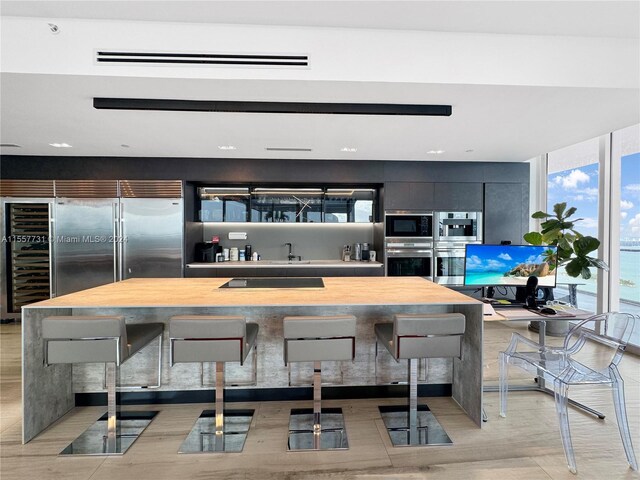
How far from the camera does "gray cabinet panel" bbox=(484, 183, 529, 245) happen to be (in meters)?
5.07

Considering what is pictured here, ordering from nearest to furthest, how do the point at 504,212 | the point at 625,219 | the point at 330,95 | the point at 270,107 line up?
the point at 330,95, the point at 270,107, the point at 625,219, the point at 504,212

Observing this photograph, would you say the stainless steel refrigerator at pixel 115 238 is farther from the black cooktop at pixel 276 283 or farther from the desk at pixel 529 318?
the desk at pixel 529 318

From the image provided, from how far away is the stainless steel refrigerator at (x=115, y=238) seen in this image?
4.75 m

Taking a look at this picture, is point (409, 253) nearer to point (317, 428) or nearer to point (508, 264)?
point (508, 264)

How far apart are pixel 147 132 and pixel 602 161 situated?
546 centimetres

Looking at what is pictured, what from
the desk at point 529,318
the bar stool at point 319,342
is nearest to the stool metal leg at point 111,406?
the bar stool at point 319,342

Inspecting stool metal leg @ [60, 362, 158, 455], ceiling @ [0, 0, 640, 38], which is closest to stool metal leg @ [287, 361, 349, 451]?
stool metal leg @ [60, 362, 158, 455]

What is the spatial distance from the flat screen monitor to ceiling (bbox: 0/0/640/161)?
1215mm

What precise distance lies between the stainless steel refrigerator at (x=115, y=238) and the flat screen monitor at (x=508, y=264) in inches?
153

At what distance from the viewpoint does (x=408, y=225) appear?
5.00 metres

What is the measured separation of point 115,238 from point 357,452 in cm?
435

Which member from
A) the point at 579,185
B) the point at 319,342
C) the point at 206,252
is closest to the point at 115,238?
A: the point at 206,252

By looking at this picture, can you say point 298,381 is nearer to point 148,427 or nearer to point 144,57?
point 148,427

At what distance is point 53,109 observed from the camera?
9.51ft
